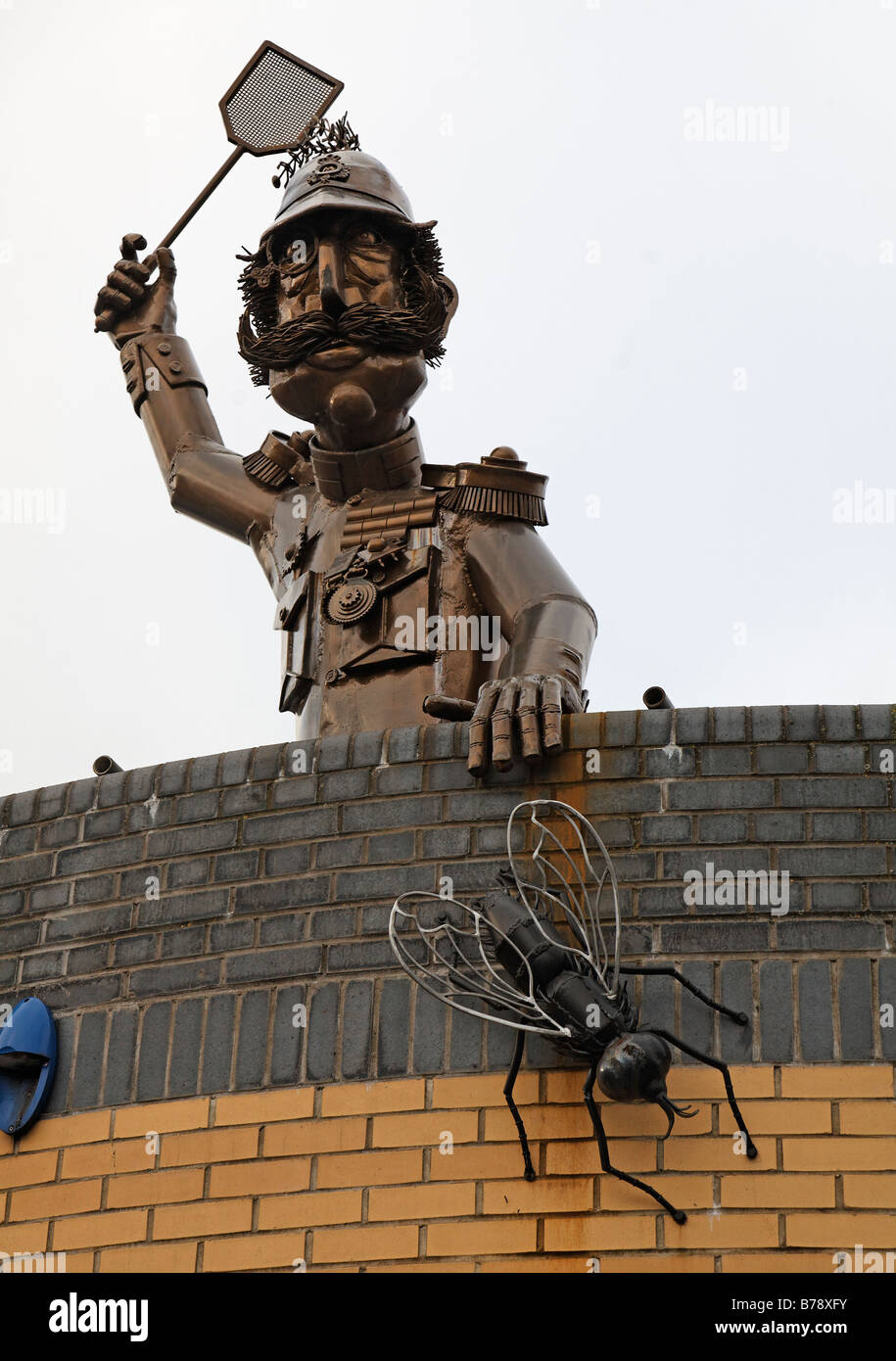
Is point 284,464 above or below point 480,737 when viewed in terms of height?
above

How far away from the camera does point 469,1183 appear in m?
7.10

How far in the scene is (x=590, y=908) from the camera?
733 cm

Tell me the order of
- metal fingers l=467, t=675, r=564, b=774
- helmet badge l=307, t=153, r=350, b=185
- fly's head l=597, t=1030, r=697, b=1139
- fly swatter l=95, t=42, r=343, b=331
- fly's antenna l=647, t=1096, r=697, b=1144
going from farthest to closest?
fly swatter l=95, t=42, r=343, b=331, helmet badge l=307, t=153, r=350, b=185, metal fingers l=467, t=675, r=564, b=774, fly's antenna l=647, t=1096, r=697, b=1144, fly's head l=597, t=1030, r=697, b=1139

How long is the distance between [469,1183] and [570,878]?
100 cm

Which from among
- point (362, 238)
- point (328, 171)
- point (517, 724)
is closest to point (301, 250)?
point (362, 238)

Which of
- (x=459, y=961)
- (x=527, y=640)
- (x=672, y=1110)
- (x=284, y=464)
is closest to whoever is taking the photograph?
(x=672, y=1110)

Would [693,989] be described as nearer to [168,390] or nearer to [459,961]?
[459,961]

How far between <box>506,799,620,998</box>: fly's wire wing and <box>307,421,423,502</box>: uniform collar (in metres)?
2.55

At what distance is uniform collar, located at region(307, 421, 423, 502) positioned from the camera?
9820 mm

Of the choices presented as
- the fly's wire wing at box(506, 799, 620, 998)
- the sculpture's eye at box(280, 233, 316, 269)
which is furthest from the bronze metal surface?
the fly's wire wing at box(506, 799, 620, 998)

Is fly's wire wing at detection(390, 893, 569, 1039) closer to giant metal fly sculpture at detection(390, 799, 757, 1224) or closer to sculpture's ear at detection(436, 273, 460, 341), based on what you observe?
giant metal fly sculpture at detection(390, 799, 757, 1224)

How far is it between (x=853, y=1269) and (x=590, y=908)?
130 cm

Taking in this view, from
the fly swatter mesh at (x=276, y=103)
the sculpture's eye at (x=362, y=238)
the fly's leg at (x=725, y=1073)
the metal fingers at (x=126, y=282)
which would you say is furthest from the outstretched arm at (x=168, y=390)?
the fly's leg at (x=725, y=1073)

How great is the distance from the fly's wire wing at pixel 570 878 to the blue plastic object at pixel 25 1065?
5.36 ft
